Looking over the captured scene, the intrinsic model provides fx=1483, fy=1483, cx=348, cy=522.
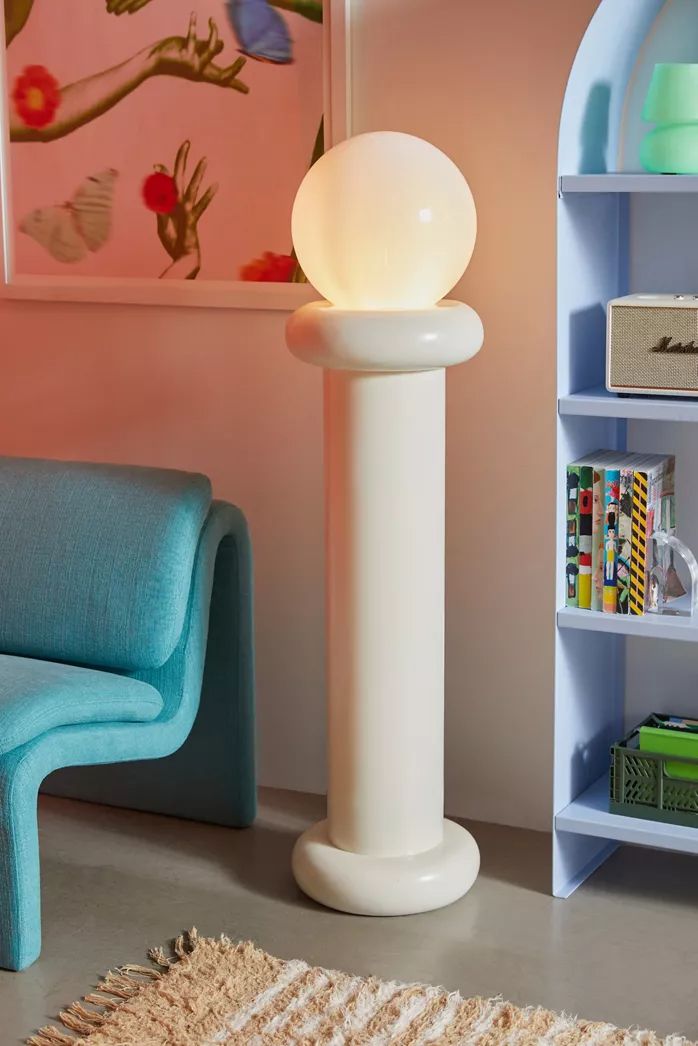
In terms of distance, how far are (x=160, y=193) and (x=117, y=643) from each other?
1.05 metres

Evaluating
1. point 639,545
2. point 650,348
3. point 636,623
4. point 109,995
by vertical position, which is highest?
point 650,348

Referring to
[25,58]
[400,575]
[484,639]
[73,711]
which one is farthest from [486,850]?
[25,58]

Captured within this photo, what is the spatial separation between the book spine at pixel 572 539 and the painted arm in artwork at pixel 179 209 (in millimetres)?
1044

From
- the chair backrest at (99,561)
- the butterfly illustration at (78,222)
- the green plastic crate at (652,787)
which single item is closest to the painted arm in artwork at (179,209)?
the butterfly illustration at (78,222)

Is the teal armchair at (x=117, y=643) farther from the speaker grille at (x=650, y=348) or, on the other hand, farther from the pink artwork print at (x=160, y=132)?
the speaker grille at (x=650, y=348)

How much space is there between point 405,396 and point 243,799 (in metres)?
1.02

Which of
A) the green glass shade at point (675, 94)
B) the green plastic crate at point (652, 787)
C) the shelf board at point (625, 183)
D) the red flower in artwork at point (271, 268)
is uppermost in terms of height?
the green glass shade at point (675, 94)

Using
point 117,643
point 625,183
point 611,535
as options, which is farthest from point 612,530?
point 117,643

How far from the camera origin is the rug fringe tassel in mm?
2346

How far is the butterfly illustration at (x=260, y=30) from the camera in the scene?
3.08 m

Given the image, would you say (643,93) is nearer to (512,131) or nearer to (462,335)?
(512,131)

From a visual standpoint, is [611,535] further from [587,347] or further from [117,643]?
[117,643]

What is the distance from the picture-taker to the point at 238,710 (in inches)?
124

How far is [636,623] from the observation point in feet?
8.73
